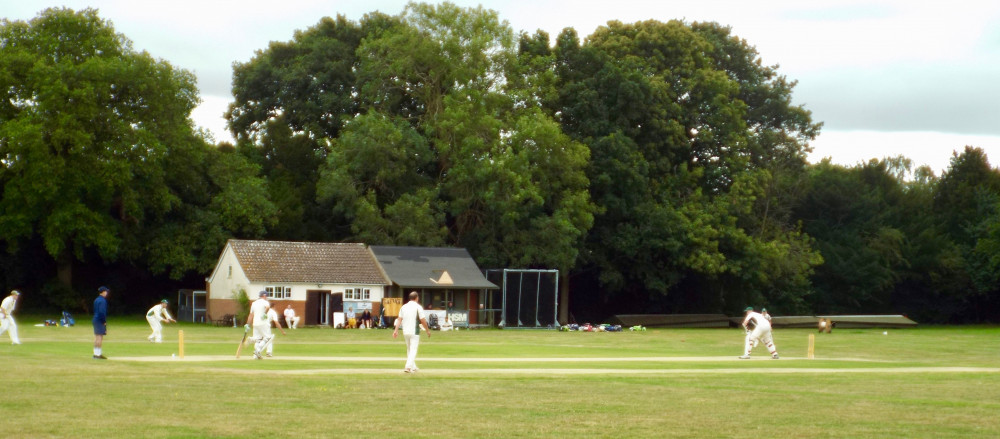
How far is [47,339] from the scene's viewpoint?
130 feet

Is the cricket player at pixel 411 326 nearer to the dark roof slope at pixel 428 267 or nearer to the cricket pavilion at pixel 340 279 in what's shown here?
the cricket pavilion at pixel 340 279

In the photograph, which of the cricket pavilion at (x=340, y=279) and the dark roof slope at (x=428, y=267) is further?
the dark roof slope at (x=428, y=267)

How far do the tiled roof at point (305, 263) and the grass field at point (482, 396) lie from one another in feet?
91.1

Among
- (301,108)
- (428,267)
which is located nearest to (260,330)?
(428,267)

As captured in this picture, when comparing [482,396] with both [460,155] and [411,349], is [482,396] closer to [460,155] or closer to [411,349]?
[411,349]

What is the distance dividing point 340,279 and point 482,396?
45.3 metres

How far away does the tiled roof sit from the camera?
205 ft

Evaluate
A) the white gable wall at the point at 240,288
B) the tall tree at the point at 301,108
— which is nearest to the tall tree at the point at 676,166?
the tall tree at the point at 301,108

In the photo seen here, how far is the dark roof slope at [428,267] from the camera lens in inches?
2534

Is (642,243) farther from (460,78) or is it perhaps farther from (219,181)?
(219,181)

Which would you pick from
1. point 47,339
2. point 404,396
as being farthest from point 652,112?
point 404,396

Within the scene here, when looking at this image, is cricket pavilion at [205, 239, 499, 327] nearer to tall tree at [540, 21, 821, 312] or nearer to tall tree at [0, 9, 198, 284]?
tall tree at [0, 9, 198, 284]

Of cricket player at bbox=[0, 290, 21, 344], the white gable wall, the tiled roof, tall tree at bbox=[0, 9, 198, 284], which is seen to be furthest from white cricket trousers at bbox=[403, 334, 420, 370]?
tall tree at bbox=[0, 9, 198, 284]

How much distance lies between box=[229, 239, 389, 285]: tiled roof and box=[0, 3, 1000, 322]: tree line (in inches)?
164
